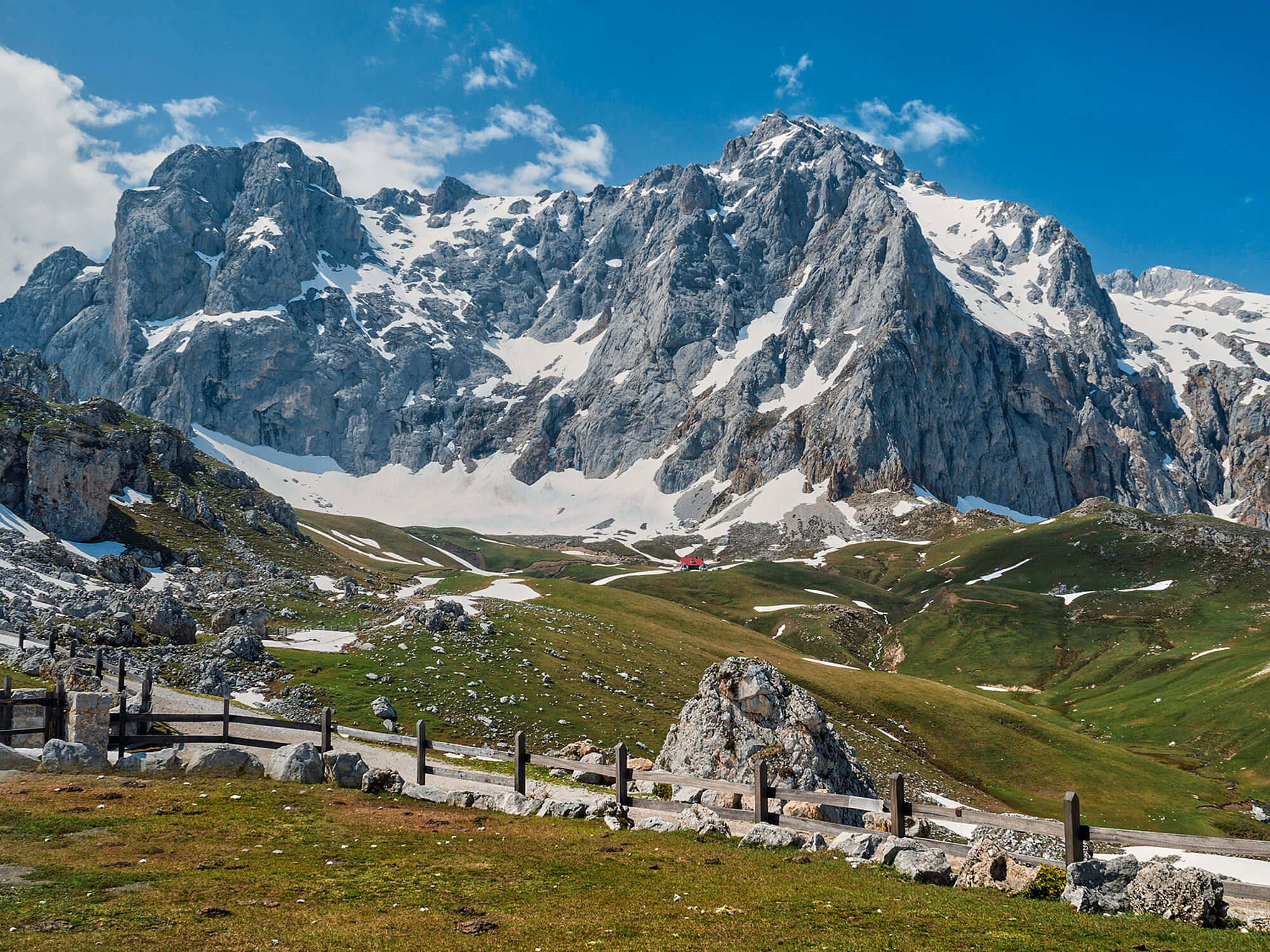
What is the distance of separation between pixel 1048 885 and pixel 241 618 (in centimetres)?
7003

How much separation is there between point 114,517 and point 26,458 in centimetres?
1532

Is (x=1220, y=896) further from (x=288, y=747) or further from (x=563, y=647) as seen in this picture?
(x=563, y=647)

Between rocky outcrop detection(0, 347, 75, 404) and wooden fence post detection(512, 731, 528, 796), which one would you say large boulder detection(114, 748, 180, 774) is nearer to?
wooden fence post detection(512, 731, 528, 796)

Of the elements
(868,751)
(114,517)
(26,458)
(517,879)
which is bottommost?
(868,751)

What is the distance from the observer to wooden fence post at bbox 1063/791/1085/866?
18.9m

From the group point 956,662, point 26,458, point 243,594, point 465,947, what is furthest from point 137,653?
point 956,662

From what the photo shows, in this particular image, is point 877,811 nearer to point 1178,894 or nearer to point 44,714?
point 1178,894

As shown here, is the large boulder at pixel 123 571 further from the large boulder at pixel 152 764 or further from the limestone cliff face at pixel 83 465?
the large boulder at pixel 152 764

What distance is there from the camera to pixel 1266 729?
287ft

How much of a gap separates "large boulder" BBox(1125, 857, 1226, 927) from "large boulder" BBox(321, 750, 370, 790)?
80.6 ft

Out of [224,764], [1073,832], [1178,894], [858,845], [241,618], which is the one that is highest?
[241,618]

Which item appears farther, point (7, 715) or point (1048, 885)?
point (7, 715)

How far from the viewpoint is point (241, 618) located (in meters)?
71.2

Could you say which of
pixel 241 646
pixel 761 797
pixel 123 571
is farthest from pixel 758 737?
pixel 123 571
